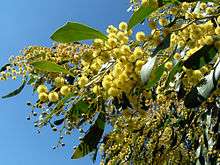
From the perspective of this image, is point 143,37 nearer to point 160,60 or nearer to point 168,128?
point 160,60

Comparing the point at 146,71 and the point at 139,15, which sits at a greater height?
the point at 139,15

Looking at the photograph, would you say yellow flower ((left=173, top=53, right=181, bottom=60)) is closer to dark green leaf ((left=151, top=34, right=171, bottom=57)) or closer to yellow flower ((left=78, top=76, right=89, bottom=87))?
dark green leaf ((left=151, top=34, right=171, bottom=57))

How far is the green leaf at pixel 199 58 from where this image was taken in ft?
4.69

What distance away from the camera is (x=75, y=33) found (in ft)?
5.03

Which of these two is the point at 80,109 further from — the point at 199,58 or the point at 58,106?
the point at 199,58

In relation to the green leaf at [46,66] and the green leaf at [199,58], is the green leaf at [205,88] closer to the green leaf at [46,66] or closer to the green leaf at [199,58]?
the green leaf at [199,58]

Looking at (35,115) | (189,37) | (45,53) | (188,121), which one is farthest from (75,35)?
(188,121)

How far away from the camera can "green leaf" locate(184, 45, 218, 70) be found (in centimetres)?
143

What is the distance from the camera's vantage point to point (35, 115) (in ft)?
6.31

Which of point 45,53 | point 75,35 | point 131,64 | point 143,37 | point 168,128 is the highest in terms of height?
point 45,53

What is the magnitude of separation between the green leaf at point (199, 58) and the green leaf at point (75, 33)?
27 cm

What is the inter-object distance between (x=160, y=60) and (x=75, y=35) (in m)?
0.40

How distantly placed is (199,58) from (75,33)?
0.40 m

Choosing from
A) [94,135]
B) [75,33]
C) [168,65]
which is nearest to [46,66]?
[75,33]
